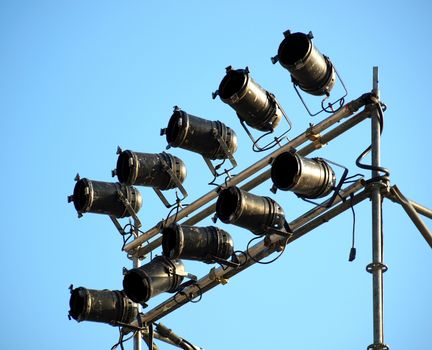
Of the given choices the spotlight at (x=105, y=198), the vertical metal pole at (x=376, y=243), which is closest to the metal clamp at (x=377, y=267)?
the vertical metal pole at (x=376, y=243)

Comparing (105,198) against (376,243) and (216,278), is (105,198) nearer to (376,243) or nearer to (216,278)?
(216,278)

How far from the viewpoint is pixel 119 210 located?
49.7 feet

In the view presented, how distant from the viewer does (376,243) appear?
37.2ft

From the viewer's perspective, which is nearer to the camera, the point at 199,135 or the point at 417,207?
the point at 417,207

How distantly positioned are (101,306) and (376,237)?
14.1ft

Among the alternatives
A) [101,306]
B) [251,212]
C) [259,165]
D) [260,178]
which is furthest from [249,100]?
[101,306]

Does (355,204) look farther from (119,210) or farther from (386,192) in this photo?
(119,210)

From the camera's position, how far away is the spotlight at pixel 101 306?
47.5 ft

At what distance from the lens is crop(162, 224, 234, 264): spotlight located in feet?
43.5

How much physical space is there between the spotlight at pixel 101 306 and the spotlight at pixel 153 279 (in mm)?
477

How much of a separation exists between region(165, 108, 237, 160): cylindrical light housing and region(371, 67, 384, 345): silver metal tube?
2.47m

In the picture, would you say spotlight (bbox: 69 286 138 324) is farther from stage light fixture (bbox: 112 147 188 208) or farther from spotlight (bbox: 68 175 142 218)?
stage light fixture (bbox: 112 147 188 208)

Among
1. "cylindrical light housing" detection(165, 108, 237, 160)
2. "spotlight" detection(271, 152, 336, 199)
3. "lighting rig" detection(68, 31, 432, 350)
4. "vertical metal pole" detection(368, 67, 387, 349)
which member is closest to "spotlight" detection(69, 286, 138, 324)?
"lighting rig" detection(68, 31, 432, 350)

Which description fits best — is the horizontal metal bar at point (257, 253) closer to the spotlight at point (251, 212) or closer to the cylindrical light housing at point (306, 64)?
the spotlight at point (251, 212)
